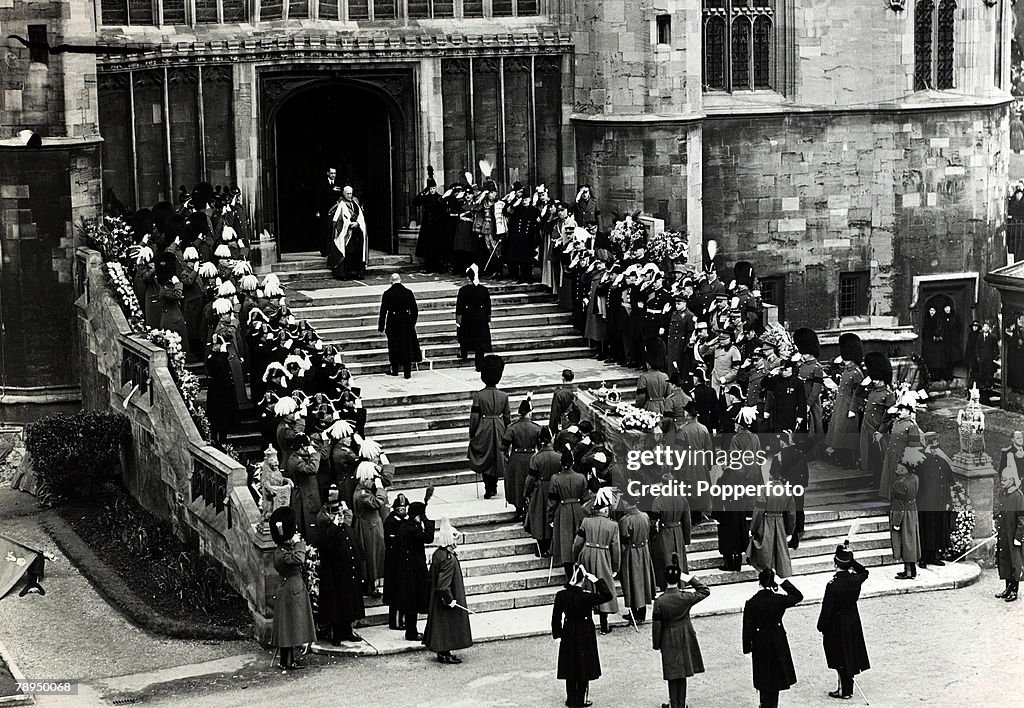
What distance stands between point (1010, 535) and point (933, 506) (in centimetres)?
135

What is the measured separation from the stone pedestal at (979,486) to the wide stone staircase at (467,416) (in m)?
1.29

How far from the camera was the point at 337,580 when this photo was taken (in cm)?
2583

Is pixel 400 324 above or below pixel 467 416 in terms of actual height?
above

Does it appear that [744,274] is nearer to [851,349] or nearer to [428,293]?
[851,349]

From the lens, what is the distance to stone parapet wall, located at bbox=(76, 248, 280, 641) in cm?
2681

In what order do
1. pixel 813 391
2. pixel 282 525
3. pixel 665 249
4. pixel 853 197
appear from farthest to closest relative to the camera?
pixel 853 197, pixel 665 249, pixel 813 391, pixel 282 525

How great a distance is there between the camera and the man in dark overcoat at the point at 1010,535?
92.6 feet

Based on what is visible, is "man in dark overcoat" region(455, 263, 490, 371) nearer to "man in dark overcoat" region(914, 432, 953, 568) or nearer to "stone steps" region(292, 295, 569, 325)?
"stone steps" region(292, 295, 569, 325)

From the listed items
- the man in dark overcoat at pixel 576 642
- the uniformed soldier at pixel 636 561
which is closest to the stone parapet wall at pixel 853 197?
the uniformed soldier at pixel 636 561

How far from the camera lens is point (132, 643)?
1027 inches

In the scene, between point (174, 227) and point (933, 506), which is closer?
point (933, 506)

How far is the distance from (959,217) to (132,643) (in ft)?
74.6

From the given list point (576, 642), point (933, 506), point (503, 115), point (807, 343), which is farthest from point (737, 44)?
point (576, 642)

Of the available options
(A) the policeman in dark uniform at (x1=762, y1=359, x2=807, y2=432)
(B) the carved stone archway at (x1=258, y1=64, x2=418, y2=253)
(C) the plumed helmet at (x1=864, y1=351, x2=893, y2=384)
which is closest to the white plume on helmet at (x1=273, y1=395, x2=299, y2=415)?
(A) the policeman in dark uniform at (x1=762, y1=359, x2=807, y2=432)
